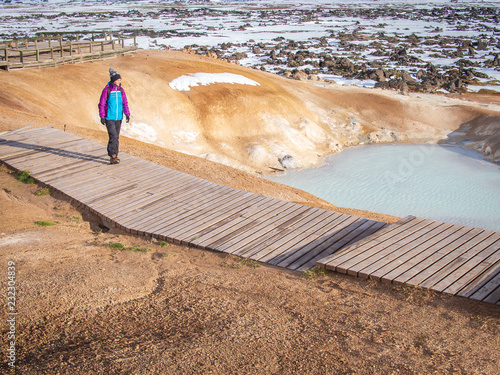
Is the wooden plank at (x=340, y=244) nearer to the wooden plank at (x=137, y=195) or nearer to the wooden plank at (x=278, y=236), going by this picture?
the wooden plank at (x=278, y=236)

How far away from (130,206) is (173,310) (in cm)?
462

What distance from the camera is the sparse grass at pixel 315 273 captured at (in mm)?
7609

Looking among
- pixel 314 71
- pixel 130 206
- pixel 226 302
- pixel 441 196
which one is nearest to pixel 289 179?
pixel 441 196

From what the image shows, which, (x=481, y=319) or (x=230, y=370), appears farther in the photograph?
(x=481, y=319)

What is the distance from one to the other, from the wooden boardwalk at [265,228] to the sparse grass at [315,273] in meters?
0.12

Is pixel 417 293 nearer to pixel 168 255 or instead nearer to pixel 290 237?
pixel 290 237

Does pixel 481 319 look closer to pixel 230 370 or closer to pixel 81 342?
Result: pixel 230 370

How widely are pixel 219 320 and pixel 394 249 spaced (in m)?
3.50

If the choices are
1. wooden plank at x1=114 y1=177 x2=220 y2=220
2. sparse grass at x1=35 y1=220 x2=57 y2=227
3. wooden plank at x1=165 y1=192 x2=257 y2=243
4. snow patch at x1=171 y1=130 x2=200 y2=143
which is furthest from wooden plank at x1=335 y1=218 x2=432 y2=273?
snow patch at x1=171 y1=130 x2=200 y2=143

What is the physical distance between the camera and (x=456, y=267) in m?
7.54

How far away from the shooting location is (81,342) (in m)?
5.53

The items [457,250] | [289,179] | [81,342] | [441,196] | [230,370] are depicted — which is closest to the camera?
[230,370]

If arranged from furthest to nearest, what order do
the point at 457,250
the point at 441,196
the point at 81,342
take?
1. the point at 441,196
2. the point at 457,250
3. the point at 81,342

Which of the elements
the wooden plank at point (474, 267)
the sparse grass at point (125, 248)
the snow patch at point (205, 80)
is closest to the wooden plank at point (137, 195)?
the sparse grass at point (125, 248)
